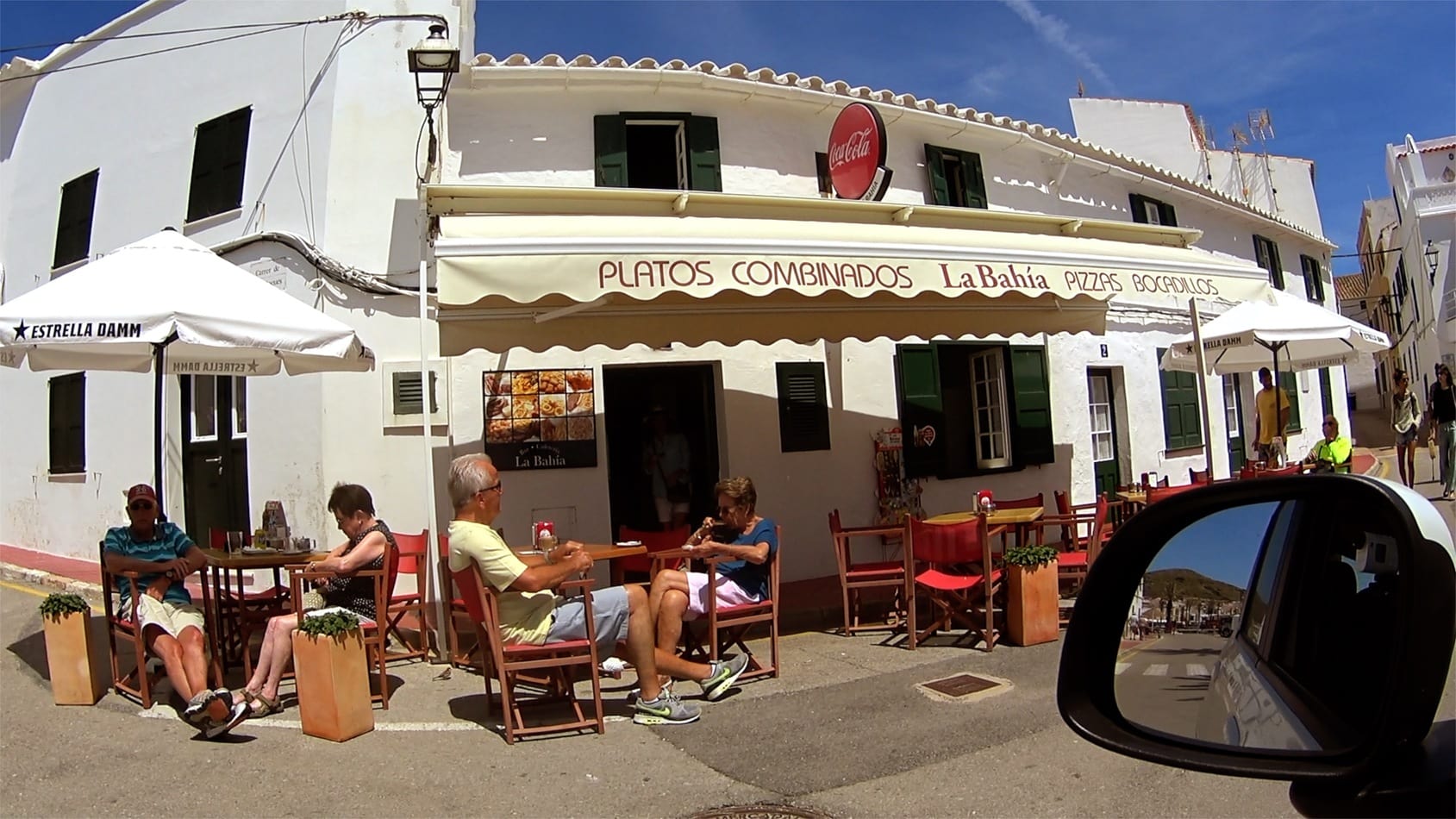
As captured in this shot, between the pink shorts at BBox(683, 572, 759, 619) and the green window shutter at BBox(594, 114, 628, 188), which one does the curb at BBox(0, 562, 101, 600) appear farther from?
the pink shorts at BBox(683, 572, 759, 619)

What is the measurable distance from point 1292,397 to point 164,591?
1778 centimetres

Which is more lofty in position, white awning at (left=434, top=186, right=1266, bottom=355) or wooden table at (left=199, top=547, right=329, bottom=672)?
Answer: white awning at (left=434, top=186, right=1266, bottom=355)

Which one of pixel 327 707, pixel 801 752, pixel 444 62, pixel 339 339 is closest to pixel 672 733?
pixel 801 752

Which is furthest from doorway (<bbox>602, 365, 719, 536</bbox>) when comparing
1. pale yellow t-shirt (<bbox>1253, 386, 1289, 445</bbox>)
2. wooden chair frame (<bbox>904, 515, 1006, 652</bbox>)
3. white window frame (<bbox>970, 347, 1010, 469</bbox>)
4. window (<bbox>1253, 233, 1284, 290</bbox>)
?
window (<bbox>1253, 233, 1284, 290</bbox>)

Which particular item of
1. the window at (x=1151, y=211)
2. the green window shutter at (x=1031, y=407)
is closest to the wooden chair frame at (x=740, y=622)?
the green window shutter at (x=1031, y=407)

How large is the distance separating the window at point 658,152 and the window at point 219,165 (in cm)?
359

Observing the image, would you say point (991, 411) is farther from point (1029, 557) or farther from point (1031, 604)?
point (1031, 604)

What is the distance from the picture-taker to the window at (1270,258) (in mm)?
16922

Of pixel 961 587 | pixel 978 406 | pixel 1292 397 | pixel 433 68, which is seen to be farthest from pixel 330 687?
pixel 1292 397

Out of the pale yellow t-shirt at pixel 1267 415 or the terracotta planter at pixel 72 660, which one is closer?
the terracotta planter at pixel 72 660

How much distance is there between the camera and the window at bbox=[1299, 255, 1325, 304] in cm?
1902

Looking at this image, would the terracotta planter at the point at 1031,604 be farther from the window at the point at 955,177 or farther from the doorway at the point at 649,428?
the window at the point at 955,177

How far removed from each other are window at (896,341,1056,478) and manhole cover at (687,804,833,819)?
22.0ft

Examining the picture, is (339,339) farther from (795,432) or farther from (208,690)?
(795,432)
